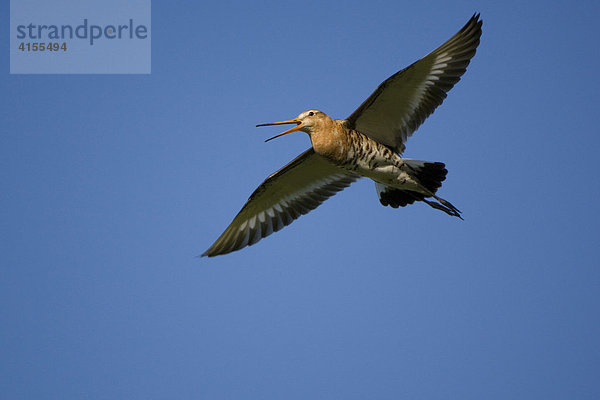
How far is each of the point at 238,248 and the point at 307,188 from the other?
1.15 metres

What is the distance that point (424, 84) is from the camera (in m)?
7.73

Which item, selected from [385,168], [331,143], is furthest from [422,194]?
[331,143]

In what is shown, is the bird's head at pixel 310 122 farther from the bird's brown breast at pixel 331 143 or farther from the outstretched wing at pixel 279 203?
the outstretched wing at pixel 279 203

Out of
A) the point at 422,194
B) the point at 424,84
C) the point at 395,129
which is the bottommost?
the point at 422,194

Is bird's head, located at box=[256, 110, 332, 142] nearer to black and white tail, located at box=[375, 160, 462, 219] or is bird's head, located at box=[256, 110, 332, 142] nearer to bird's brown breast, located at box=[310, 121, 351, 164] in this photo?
bird's brown breast, located at box=[310, 121, 351, 164]

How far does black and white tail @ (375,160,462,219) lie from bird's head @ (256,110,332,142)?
1.04 m

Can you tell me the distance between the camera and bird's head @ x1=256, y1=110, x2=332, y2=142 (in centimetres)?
754

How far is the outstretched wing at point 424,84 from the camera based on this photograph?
7.59 metres

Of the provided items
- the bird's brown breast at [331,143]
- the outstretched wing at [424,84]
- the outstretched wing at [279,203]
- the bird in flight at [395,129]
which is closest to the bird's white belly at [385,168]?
the bird in flight at [395,129]

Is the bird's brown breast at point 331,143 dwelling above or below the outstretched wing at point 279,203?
above

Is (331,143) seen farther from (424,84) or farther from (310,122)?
(424,84)

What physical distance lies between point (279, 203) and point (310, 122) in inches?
66.9

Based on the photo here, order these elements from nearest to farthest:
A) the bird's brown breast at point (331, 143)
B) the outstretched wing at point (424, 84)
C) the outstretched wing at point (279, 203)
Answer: the bird's brown breast at point (331, 143) < the outstretched wing at point (424, 84) < the outstretched wing at point (279, 203)

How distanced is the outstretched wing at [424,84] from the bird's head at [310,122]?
32 centimetres
